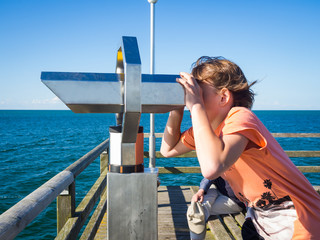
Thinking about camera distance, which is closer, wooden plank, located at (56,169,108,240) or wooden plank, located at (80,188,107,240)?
wooden plank, located at (56,169,108,240)

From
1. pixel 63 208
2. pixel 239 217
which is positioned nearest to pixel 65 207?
pixel 63 208

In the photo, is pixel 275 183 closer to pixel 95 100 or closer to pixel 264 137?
pixel 264 137

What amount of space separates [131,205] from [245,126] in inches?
14.8

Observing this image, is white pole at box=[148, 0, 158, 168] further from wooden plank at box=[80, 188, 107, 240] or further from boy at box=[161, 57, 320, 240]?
boy at box=[161, 57, 320, 240]

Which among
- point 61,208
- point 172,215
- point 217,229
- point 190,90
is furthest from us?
point 172,215

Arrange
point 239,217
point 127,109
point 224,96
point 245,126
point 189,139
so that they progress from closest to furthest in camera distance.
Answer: point 127,109 → point 245,126 → point 224,96 → point 189,139 → point 239,217

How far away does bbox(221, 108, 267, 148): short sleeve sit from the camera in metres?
0.73

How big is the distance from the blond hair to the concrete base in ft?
1.25

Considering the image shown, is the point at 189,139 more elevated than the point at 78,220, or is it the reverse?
the point at 189,139

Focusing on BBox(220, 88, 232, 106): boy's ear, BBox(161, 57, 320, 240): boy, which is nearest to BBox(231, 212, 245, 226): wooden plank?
BBox(161, 57, 320, 240): boy

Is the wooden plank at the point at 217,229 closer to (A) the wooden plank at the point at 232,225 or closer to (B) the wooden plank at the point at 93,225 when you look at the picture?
(A) the wooden plank at the point at 232,225

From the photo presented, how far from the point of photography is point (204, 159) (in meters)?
0.67

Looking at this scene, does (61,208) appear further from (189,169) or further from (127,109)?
(189,169)

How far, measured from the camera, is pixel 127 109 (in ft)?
1.72
